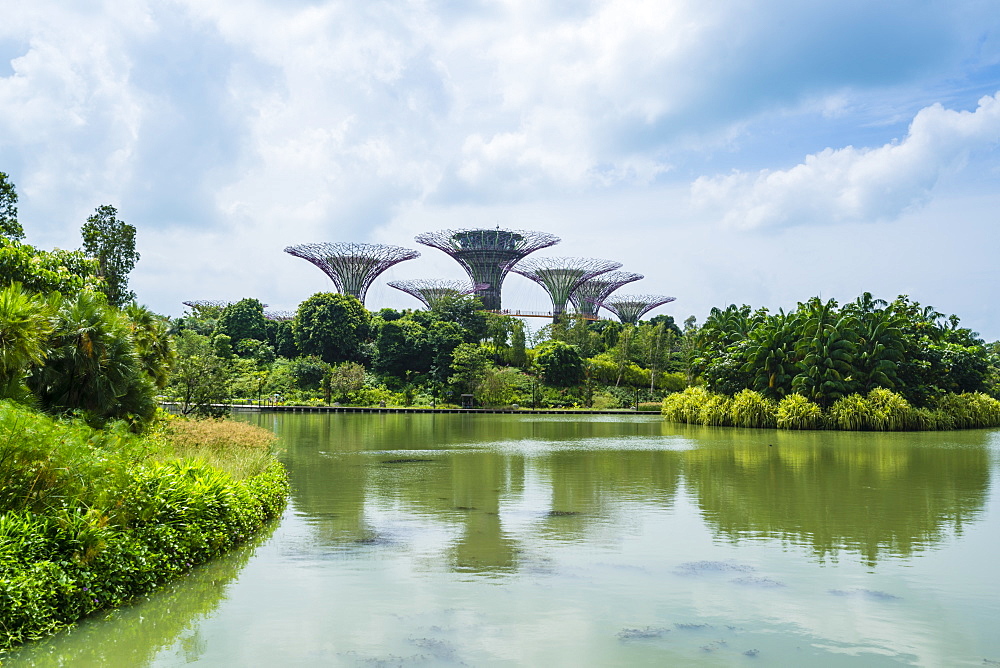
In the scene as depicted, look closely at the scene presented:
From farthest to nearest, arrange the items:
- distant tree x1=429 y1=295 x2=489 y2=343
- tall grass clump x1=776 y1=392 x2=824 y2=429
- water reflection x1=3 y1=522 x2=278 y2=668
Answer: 1. distant tree x1=429 y1=295 x2=489 y2=343
2. tall grass clump x1=776 y1=392 x2=824 y2=429
3. water reflection x1=3 y1=522 x2=278 y2=668

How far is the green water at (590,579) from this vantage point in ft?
21.0

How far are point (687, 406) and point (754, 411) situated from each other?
454 centimetres

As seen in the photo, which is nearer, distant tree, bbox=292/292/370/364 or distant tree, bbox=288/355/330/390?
distant tree, bbox=288/355/330/390

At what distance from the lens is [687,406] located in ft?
132

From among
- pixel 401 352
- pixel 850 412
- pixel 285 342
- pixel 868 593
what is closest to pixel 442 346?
pixel 401 352

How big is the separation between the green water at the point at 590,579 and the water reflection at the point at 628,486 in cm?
9

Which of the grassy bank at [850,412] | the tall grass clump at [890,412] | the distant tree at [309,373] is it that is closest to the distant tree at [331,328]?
the distant tree at [309,373]

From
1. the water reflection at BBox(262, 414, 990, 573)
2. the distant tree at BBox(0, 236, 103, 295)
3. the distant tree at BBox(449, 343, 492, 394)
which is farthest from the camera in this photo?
the distant tree at BBox(449, 343, 492, 394)

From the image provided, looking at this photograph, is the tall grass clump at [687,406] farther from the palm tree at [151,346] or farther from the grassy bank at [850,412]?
the palm tree at [151,346]

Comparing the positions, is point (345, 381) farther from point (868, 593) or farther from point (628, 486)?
point (868, 593)

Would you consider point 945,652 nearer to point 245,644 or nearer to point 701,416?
point 245,644

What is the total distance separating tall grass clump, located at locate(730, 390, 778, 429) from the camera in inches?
1416

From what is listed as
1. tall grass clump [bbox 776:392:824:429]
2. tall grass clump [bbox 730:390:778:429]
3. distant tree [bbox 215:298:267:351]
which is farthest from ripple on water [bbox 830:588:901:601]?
distant tree [bbox 215:298:267:351]

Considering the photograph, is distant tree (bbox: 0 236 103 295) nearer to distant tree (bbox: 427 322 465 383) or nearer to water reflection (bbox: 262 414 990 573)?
water reflection (bbox: 262 414 990 573)
